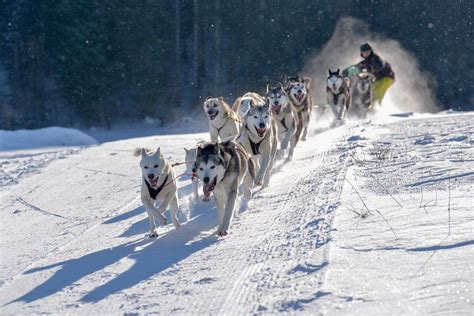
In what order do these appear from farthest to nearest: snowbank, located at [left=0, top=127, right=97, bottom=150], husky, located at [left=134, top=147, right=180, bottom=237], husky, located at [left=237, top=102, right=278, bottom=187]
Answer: snowbank, located at [left=0, top=127, right=97, bottom=150] < husky, located at [left=237, top=102, right=278, bottom=187] < husky, located at [left=134, top=147, right=180, bottom=237]

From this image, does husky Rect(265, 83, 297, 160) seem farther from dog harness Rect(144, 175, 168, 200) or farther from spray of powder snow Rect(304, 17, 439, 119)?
spray of powder snow Rect(304, 17, 439, 119)

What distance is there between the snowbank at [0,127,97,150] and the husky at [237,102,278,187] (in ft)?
30.3

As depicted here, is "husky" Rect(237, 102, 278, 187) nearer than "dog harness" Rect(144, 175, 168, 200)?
No

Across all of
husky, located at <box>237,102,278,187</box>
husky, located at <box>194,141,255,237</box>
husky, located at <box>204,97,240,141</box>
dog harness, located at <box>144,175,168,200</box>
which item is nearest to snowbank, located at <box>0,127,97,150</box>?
husky, located at <box>204,97,240,141</box>

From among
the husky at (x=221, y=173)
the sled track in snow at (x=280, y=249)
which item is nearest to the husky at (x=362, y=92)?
the sled track in snow at (x=280, y=249)

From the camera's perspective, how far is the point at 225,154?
6332mm

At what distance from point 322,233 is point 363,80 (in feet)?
33.6

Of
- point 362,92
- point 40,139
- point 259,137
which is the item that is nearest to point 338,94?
point 362,92

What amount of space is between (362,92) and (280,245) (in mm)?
10290

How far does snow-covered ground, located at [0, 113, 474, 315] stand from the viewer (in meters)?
4.22

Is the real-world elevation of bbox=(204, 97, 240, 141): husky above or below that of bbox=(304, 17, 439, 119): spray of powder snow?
below

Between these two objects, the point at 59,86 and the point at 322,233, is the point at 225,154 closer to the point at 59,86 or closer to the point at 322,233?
the point at 322,233

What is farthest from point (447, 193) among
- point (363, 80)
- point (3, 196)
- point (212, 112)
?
point (363, 80)

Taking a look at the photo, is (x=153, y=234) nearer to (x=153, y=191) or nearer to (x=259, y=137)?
(x=153, y=191)
